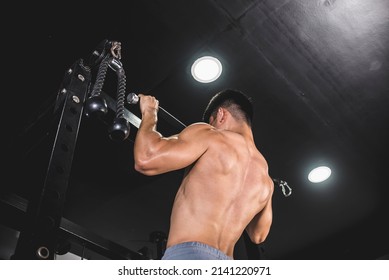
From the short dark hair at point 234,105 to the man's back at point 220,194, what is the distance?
0.28 meters

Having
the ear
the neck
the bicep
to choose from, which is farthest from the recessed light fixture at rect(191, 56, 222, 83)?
the bicep

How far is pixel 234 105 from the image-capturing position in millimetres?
2164

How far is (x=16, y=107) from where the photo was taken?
2680 millimetres

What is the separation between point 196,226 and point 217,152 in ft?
1.29

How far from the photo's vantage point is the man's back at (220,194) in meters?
1.48

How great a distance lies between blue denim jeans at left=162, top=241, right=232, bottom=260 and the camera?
4.52ft

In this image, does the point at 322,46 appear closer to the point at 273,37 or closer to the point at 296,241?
the point at 273,37

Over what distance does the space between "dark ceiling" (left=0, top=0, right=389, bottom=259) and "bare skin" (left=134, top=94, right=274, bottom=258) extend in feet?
1.53

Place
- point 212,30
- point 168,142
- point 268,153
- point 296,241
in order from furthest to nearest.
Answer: point 296,241, point 268,153, point 212,30, point 168,142

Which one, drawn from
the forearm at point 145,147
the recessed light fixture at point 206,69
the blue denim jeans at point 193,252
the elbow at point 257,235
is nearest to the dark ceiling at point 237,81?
the recessed light fixture at point 206,69

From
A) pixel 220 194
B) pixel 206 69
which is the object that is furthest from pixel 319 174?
pixel 220 194
